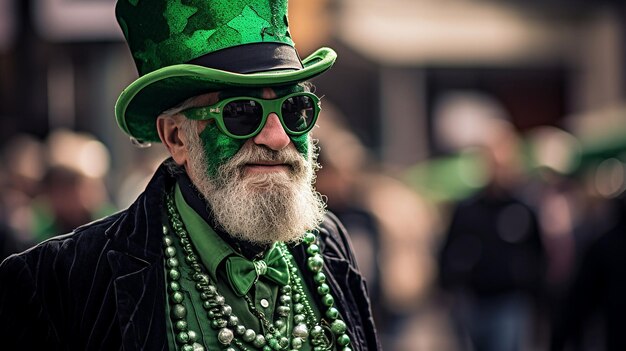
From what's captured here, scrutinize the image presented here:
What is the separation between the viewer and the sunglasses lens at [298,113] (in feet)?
12.0

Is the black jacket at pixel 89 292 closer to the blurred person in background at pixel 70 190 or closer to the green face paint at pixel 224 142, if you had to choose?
the green face paint at pixel 224 142

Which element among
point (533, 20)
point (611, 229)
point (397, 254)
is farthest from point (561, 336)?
point (533, 20)

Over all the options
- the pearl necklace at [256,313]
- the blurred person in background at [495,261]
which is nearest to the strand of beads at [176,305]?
the pearl necklace at [256,313]

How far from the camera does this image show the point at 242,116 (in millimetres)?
3643

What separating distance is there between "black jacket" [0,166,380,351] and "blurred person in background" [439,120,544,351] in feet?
19.7

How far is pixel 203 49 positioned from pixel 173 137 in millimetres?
343

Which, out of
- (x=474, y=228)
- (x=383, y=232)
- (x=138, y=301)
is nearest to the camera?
(x=138, y=301)

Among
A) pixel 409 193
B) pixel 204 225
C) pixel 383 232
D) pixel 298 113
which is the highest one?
pixel 298 113

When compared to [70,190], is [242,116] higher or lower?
higher

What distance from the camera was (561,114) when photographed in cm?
2355

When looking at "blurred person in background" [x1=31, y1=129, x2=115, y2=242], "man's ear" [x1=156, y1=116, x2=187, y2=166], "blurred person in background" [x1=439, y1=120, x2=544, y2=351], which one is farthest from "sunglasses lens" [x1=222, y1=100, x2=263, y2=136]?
"blurred person in background" [x1=439, y1=120, x2=544, y2=351]

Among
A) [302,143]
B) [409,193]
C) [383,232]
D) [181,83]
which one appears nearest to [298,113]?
[302,143]

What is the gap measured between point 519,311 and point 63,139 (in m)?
3.53

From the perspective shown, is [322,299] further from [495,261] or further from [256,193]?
[495,261]
